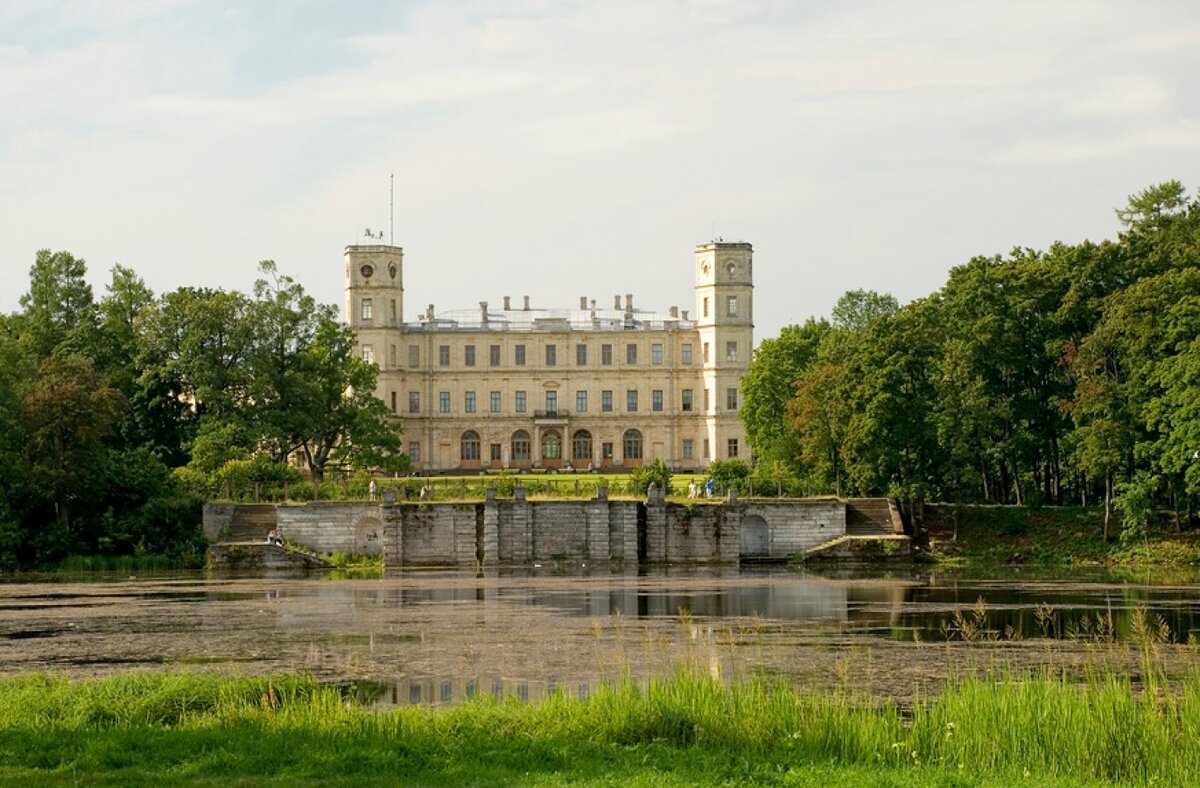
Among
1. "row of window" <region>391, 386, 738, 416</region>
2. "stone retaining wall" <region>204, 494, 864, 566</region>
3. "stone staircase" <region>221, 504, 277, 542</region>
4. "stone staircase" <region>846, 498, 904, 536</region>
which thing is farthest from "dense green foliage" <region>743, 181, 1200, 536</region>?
"row of window" <region>391, 386, 738, 416</region>

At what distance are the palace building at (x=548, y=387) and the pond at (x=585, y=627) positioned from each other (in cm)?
4409

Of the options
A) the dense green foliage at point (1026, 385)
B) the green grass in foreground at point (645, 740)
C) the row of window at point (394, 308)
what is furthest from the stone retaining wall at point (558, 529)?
the row of window at point (394, 308)

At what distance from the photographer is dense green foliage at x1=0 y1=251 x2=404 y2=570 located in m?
45.8

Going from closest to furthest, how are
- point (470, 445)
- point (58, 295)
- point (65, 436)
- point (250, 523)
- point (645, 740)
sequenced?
point (645, 740), point (65, 436), point (250, 523), point (58, 295), point (470, 445)

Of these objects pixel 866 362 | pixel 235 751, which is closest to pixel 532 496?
pixel 866 362

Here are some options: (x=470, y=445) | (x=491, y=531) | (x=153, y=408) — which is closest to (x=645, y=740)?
(x=491, y=531)

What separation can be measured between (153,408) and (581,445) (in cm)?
3375

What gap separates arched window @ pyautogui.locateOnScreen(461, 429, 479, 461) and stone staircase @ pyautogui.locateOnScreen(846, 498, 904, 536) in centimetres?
3909

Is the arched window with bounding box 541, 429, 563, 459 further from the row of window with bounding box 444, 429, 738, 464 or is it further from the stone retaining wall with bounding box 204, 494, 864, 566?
the stone retaining wall with bounding box 204, 494, 864, 566

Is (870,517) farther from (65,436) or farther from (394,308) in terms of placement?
(394,308)

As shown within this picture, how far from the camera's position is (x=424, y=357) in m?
87.1

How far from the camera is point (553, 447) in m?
87.7

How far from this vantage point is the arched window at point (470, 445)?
286 feet

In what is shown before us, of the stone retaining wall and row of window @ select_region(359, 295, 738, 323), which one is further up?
row of window @ select_region(359, 295, 738, 323)
